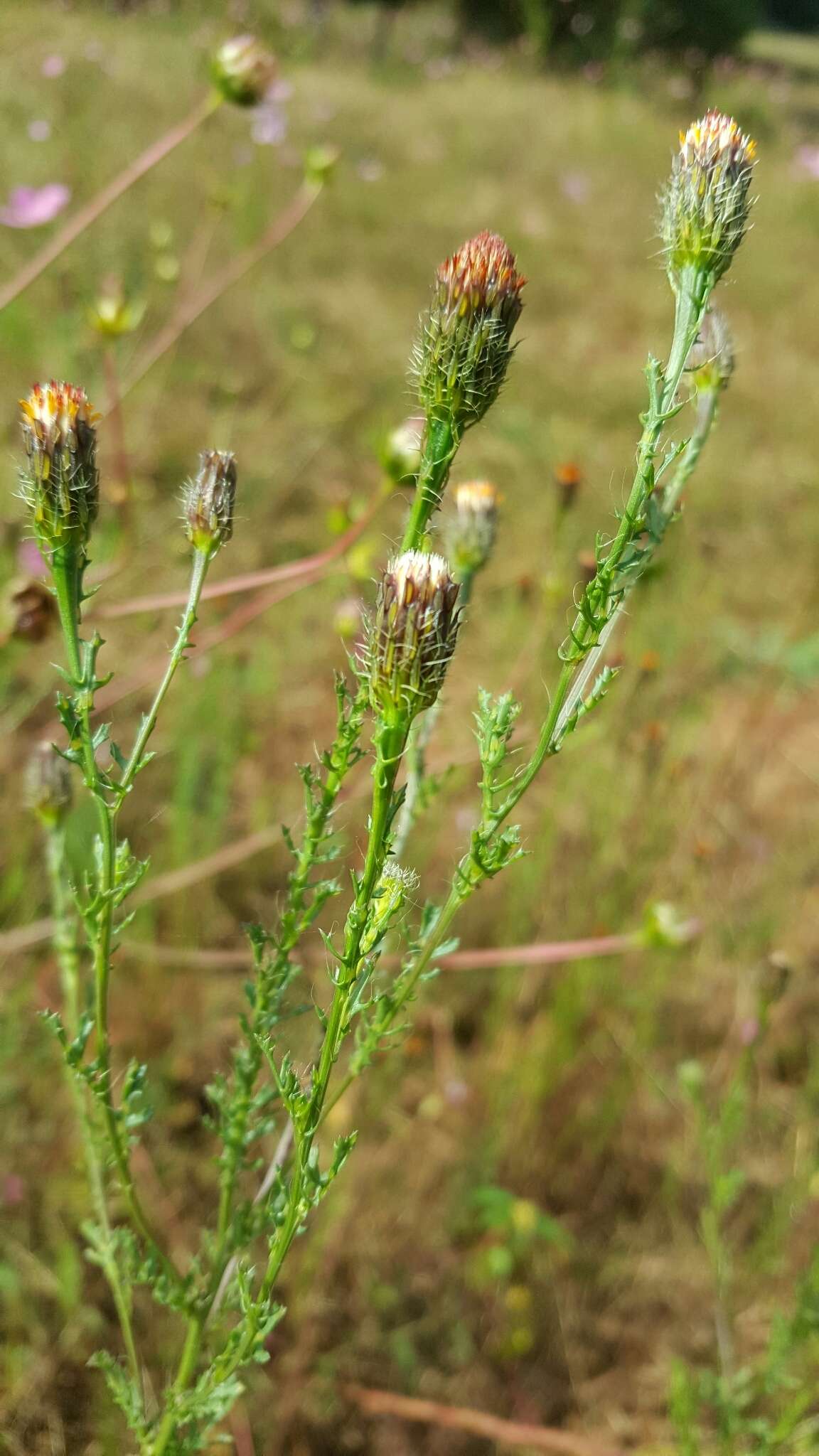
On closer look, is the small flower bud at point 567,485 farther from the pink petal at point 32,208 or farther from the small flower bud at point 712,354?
the pink petal at point 32,208

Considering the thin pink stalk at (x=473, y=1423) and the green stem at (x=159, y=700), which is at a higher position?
the green stem at (x=159, y=700)

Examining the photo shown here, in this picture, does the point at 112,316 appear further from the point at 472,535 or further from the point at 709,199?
the point at 709,199

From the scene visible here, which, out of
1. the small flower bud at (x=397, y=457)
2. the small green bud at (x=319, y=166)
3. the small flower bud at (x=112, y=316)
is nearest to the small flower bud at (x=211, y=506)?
the small flower bud at (x=397, y=457)

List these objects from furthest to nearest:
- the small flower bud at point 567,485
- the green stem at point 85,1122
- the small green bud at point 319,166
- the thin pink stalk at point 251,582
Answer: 1. the small green bud at point 319,166
2. the small flower bud at point 567,485
3. the thin pink stalk at point 251,582
4. the green stem at point 85,1122

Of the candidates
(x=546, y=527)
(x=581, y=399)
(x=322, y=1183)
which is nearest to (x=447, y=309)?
(x=322, y=1183)

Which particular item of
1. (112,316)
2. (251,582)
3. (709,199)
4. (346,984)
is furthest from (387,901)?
(112,316)

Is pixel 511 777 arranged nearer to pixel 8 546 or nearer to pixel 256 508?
pixel 8 546
